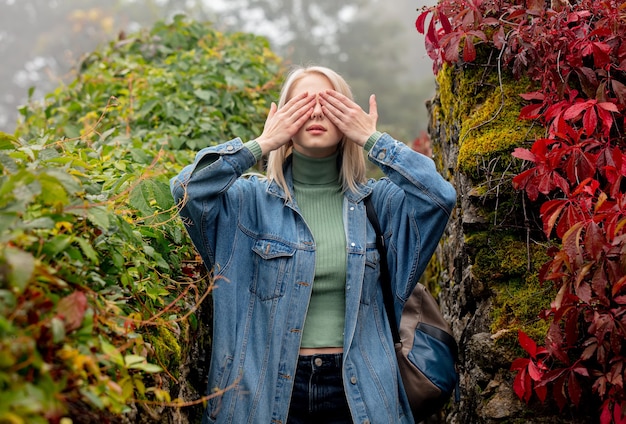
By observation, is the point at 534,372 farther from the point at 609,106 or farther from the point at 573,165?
the point at 609,106

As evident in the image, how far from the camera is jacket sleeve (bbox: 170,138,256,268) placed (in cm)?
240

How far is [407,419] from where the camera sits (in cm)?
249

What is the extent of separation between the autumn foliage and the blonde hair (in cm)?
53

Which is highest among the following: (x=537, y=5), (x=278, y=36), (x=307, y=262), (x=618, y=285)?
(x=278, y=36)

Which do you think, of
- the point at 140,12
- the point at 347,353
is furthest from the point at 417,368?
the point at 140,12

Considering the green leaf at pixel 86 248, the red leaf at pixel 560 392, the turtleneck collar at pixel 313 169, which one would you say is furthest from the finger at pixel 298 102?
the red leaf at pixel 560 392

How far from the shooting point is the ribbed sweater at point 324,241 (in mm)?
2432

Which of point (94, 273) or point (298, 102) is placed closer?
point (94, 273)

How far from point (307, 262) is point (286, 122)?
0.56m

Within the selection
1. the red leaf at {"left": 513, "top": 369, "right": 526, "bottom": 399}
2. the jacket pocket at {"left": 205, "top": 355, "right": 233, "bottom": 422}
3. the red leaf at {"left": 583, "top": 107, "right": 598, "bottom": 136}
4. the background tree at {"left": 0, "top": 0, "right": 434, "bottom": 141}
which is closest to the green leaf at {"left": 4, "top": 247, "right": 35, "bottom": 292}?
the jacket pocket at {"left": 205, "top": 355, "right": 233, "bottom": 422}

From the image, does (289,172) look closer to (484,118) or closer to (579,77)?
(484,118)

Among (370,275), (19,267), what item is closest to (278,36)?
(370,275)

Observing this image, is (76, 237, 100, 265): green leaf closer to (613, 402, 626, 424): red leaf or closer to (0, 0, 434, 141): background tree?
(613, 402, 626, 424): red leaf

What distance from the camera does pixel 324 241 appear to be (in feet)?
8.33
